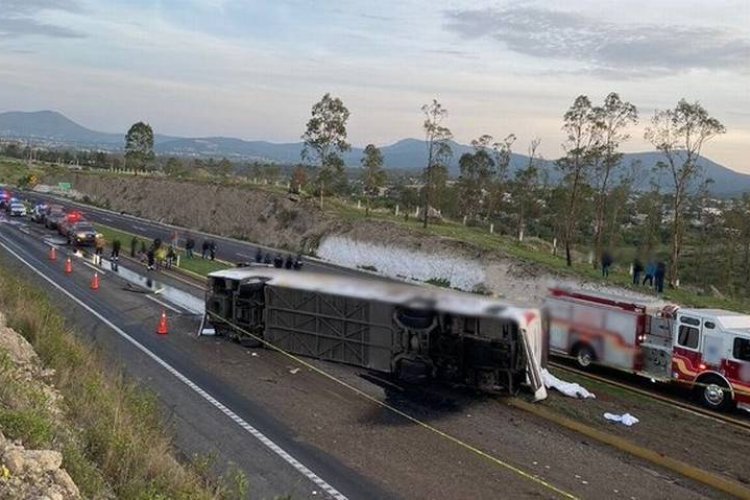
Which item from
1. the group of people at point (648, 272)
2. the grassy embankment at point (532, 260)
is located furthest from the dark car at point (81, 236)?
the group of people at point (648, 272)

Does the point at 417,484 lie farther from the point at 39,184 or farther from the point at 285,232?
the point at 39,184

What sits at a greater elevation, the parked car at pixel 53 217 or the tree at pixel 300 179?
the tree at pixel 300 179

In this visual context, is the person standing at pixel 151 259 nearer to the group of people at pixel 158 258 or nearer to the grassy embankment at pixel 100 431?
the group of people at pixel 158 258

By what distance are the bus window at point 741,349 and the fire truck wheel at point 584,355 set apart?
3.99 metres

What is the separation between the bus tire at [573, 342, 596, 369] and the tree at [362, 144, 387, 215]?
144ft

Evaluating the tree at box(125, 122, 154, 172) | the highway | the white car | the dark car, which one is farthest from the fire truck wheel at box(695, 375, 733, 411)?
the tree at box(125, 122, 154, 172)

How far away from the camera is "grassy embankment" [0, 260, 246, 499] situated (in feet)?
27.7

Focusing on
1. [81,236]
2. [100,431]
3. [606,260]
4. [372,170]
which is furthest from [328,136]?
[100,431]

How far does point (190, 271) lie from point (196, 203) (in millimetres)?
38722

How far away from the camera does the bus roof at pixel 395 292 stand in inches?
594

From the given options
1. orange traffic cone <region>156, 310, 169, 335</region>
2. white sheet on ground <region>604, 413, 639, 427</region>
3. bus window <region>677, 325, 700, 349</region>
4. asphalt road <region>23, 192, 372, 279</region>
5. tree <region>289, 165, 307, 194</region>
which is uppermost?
tree <region>289, 165, 307, 194</region>

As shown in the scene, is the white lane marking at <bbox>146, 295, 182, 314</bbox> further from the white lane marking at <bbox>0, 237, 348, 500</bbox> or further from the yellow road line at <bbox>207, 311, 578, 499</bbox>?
the yellow road line at <bbox>207, 311, 578, 499</bbox>

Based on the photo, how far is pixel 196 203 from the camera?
73.2m

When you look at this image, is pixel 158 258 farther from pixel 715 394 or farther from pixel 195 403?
pixel 715 394
